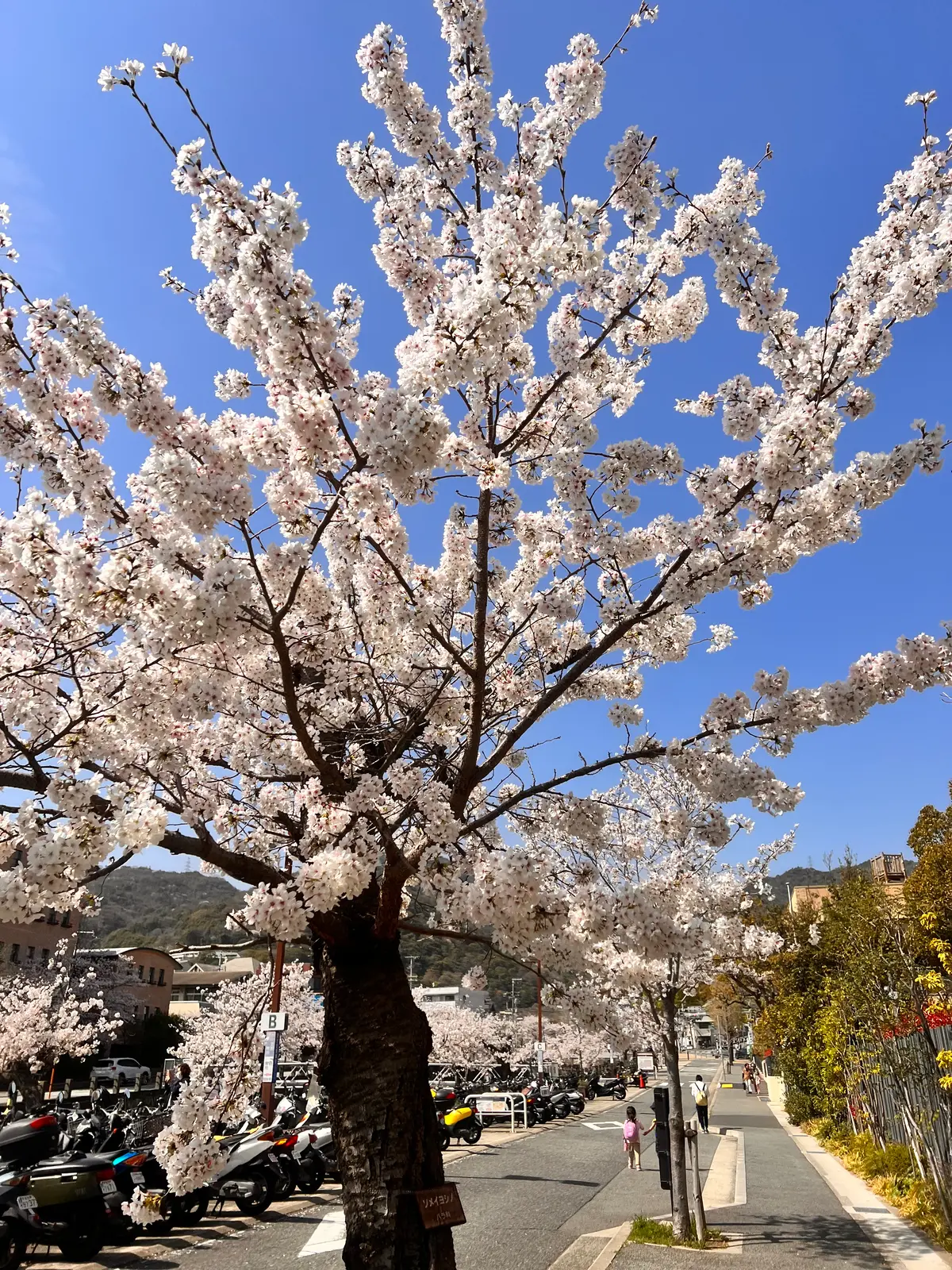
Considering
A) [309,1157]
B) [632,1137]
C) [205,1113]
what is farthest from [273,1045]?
[205,1113]

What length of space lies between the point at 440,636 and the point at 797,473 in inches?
81.3

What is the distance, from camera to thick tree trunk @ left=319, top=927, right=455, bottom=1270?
4.13m

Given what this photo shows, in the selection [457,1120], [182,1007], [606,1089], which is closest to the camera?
[457,1120]

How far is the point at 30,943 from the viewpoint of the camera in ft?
167

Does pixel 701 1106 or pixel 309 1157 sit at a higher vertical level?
pixel 309 1157

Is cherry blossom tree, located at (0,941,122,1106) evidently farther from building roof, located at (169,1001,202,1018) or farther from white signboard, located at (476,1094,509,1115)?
building roof, located at (169,1001,202,1018)

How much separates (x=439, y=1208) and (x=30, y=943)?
5635 centimetres

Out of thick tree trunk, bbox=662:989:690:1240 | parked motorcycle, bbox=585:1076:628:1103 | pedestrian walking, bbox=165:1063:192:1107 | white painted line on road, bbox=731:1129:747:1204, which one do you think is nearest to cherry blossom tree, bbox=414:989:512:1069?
parked motorcycle, bbox=585:1076:628:1103

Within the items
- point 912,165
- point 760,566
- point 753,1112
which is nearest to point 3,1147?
point 760,566

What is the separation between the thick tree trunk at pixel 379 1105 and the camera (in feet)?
13.5

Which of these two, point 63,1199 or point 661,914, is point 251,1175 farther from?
point 661,914

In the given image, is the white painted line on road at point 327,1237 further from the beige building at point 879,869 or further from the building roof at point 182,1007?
the building roof at point 182,1007

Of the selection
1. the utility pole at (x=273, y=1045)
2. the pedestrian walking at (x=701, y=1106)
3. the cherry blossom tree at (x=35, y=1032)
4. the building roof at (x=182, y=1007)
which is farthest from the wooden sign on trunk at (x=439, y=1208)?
the building roof at (x=182, y=1007)

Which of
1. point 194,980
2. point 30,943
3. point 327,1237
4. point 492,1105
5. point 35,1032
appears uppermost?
point 30,943
